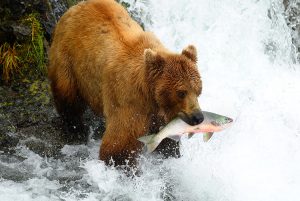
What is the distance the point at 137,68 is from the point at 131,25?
904 millimetres

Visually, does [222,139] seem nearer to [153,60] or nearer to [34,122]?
[34,122]

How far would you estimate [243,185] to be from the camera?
757 centimetres

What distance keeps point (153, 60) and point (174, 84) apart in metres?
0.33

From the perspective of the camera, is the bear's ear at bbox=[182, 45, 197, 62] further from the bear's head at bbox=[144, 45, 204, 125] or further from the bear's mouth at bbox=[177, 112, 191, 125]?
the bear's mouth at bbox=[177, 112, 191, 125]

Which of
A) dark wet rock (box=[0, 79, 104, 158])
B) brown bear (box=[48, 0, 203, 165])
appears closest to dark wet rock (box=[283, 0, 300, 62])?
dark wet rock (box=[0, 79, 104, 158])

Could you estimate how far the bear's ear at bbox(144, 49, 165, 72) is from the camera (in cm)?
590

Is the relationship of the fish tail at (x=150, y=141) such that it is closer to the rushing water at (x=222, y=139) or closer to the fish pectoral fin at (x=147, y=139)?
the fish pectoral fin at (x=147, y=139)

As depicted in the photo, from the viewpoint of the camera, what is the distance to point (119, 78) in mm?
6426

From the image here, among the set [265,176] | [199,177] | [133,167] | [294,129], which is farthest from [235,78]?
[133,167]

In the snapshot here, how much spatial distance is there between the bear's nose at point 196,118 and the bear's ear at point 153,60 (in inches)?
24.1

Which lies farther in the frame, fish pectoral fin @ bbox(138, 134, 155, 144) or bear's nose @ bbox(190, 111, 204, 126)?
fish pectoral fin @ bbox(138, 134, 155, 144)

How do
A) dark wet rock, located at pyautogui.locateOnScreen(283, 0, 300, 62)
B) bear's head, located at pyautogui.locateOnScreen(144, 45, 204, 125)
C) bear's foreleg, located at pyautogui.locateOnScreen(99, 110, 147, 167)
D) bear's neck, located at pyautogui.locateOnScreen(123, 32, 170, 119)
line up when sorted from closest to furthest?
bear's head, located at pyautogui.locateOnScreen(144, 45, 204, 125), bear's neck, located at pyautogui.locateOnScreen(123, 32, 170, 119), bear's foreleg, located at pyautogui.locateOnScreen(99, 110, 147, 167), dark wet rock, located at pyautogui.locateOnScreen(283, 0, 300, 62)

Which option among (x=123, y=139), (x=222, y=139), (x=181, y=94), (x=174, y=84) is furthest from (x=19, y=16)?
(x=181, y=94)

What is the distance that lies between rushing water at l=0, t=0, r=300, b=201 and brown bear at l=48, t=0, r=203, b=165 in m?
0.41
